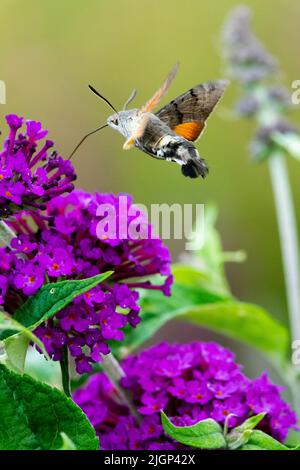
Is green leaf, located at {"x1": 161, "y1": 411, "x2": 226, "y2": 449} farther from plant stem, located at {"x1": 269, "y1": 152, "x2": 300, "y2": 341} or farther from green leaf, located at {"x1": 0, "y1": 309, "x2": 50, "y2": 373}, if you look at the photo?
plant stem, located at {"x1": 269, "y1": 152, "x2": 300, "y2": 341}

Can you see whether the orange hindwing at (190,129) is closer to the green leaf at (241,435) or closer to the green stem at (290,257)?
the green leaf at (241,435)

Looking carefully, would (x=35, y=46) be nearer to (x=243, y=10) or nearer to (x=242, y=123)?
(x=242, y=123)

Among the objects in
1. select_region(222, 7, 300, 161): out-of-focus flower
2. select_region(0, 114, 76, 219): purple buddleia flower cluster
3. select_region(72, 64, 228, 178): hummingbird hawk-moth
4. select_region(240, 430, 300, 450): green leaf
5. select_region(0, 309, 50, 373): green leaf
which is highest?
select_region(222, 7, 300, 161): out-of-focus flower

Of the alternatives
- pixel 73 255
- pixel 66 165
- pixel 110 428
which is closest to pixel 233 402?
pixel 110 428

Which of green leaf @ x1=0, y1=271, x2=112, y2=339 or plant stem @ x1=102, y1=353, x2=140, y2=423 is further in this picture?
plant stem @ x1=102, y1=353, x2=140, y2=423

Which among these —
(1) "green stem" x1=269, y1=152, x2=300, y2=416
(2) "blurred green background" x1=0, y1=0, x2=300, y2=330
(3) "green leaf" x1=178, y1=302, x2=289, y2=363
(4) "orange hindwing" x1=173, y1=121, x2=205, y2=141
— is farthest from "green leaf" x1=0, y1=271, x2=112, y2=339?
(2) "blurred green background" x1=0, y1=0, x2=300, y2=330

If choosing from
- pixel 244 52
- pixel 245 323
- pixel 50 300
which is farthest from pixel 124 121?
pixel 244 52

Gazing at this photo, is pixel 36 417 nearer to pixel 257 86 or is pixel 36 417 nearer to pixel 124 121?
pixel 124 121

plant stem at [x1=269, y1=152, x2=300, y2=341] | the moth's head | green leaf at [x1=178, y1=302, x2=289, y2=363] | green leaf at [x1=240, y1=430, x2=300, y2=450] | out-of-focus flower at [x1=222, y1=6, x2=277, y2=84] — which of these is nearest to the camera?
green leaf at [x1=240, y1=430, x2=300, y2=450]
